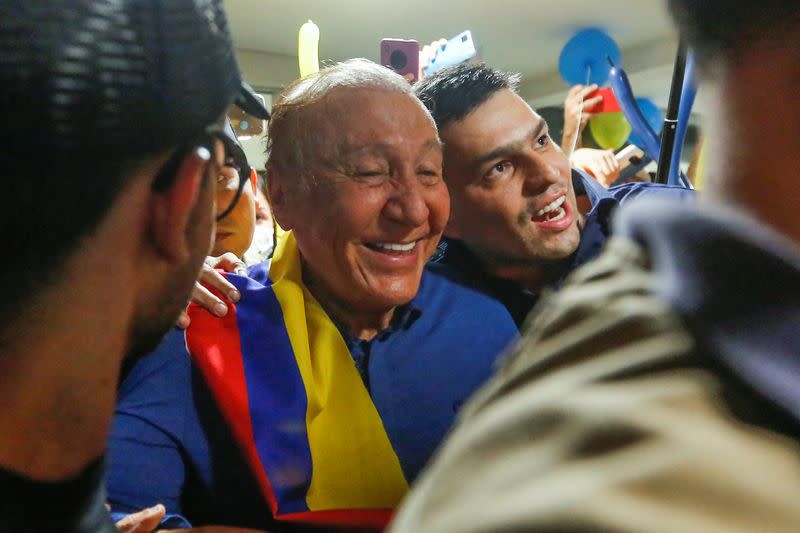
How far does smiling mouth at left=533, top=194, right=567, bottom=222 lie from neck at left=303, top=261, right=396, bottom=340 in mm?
455

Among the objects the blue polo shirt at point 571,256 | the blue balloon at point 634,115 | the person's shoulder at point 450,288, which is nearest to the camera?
the person's shoulder at point 450,288

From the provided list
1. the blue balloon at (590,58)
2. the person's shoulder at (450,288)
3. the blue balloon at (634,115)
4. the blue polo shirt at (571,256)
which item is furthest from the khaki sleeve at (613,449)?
the blue balloon at (590,58)

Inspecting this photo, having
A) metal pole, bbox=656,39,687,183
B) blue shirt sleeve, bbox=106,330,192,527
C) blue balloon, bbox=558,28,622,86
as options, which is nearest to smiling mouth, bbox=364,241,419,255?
blue shirt sleeve, bbox=106,330,192,527

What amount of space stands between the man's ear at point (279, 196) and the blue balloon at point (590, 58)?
2.42 meters

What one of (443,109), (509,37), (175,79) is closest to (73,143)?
(175,79)

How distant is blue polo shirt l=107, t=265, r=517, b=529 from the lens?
0.99m

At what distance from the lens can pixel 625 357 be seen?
0.30m

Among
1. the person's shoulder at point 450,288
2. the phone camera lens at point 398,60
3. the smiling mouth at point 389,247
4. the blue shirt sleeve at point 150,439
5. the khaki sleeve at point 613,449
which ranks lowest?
the blue shirt sleeve at point 150,439

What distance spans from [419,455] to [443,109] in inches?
33.1

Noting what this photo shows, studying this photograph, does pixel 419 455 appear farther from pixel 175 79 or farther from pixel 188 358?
pixel 175 79

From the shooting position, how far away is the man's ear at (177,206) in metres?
0.60

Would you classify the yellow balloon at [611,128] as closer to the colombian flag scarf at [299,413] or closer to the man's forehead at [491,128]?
the man's forehead at [491,128]

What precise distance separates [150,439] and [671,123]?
141cm

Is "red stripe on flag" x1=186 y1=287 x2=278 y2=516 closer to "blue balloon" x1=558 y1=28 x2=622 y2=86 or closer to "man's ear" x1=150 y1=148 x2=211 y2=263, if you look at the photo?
"man's ear" x1=150 y1=148 x2=211 y2=263
